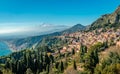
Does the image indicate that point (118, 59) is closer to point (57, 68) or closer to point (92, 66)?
point (92, 66)

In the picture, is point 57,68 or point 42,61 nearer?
point 57,68

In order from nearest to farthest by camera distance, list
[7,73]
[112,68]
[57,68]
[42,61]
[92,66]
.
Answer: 1. [112,68]
2. [92,66]
3. [7,73]
4. [57,68]
5. [42,61]

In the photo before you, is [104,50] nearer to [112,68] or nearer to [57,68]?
[57,68]

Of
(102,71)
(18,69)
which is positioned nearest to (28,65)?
(18,69)

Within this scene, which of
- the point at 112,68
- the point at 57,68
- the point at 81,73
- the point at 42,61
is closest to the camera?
the point at 112,68

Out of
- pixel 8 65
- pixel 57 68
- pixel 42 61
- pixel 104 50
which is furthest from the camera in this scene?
pixel 104 50

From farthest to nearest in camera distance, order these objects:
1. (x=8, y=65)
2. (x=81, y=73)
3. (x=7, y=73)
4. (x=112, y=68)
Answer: (x=8, y=65) < (x=7, y=73) < (x=81, y=73) < (x=112, y=68)

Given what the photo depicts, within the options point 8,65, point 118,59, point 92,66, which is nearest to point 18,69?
point 8,65

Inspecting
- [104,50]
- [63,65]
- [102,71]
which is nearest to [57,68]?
[63,65]

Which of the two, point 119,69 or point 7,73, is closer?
point 119,69
